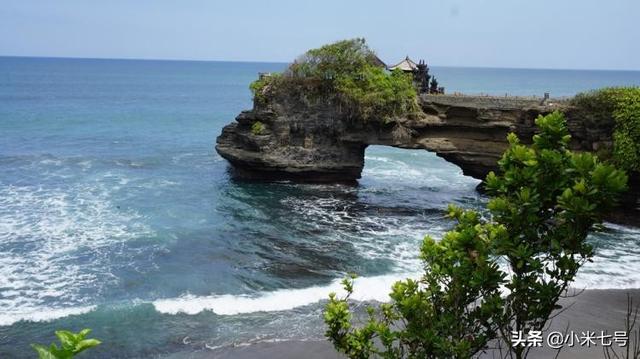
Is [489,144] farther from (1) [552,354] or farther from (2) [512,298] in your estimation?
(2) [512,298]

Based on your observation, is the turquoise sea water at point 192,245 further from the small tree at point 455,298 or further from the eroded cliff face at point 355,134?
the small tree at point 455,298

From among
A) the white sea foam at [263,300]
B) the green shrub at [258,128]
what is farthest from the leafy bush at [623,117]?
the green shrub at [258,128]

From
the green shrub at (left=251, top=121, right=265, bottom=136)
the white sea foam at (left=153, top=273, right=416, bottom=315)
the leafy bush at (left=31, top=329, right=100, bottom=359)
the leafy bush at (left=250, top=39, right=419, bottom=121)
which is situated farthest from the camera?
the green shrub at (left=251, top=121, right=265, bottom=136)

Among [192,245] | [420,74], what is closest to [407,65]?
[420,74]

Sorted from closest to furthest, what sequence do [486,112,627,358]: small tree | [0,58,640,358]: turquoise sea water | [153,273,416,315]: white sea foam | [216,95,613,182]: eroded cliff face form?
[486,112,627,358]: small tree
[0,58,640,358]: turquoise sea water
[153,273,416,315]: white sea foam
[216,95,613,182]: eroded cliff face

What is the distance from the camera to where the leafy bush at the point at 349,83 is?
84.6ft

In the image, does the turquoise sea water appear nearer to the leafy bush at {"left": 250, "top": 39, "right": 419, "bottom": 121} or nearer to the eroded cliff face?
the eroded cliff face

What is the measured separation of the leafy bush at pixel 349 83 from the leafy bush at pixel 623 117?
24.6 feet

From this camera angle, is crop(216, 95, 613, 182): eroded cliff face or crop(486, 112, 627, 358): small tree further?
crop(216, 95, 613, 182): eroded cliff face

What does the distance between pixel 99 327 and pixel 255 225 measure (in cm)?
898

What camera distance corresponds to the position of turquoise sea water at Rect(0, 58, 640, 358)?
13734 millimetres

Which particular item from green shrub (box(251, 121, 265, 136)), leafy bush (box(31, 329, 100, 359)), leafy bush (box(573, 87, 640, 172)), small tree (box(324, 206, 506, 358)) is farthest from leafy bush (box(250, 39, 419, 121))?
leafy bush (box(31, 329, 100, 359))

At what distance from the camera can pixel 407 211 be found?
81.2 ft

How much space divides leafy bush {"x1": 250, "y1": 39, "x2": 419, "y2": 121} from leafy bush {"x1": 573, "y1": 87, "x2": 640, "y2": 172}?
24.6ft
